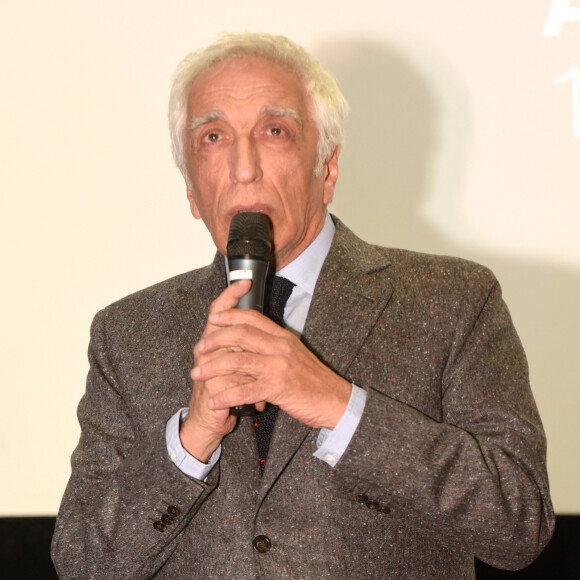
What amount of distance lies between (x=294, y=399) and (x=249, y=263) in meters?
0.25

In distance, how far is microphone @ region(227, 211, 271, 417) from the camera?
1.52 meters

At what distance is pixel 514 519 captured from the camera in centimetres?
161

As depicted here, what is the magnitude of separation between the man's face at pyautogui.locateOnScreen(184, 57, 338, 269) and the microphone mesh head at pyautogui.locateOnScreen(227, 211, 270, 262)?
121 mm

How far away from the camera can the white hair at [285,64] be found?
2006mm

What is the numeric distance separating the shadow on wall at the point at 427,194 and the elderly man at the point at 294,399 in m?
0.90

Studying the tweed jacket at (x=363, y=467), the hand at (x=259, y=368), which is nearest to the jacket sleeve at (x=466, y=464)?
the tweed jacket at (x=363, y=467)

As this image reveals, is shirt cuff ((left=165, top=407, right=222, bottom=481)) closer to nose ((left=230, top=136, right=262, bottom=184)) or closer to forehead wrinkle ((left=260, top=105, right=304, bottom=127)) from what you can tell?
nose ((left=230, top=136, right=262, bottom=184))

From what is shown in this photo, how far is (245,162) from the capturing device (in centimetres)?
186

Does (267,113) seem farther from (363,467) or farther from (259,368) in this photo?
(363,467)

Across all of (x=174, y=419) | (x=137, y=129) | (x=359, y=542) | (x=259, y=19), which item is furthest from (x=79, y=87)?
(x=359, y=542)

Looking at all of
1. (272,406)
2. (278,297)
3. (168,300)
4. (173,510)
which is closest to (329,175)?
(278,297)

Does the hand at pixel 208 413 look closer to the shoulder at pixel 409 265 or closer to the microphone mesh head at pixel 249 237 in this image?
the microphone mesh head at pixel 249 237

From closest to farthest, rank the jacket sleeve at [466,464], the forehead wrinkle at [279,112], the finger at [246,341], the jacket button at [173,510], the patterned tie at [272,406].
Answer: the finger at [246,341], the jacket sleeve at [466,464], the jacket button at [173,510], the patterned tie at [272,406], the forehead wrinkle at [279,112]

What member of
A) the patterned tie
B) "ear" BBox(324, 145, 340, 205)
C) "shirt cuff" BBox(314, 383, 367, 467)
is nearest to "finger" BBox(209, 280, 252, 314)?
"shirt cuff" BBox(314, 383, 367, 467)
